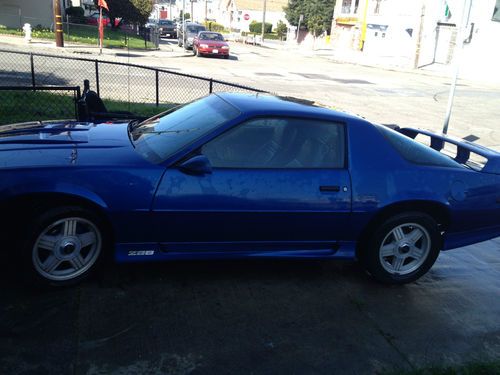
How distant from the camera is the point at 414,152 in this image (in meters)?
4.41

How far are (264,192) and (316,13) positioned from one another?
58.2 meters

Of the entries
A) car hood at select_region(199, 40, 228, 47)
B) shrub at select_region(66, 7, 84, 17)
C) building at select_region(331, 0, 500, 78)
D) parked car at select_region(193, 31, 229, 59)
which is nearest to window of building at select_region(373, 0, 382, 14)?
building at select_region(331, 0, 500, 78)

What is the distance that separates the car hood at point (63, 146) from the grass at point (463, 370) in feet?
7.89

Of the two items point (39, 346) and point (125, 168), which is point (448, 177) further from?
point (39, 346)

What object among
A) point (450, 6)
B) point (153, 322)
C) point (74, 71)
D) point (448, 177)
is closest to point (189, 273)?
point (153, 322)

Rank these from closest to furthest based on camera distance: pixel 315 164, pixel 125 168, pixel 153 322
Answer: pixel 153 322
pixel 125 168
pixel 315 164

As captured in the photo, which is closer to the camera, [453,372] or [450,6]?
[453,372]

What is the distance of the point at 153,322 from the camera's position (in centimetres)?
343

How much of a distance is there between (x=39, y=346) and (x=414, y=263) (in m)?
3.06

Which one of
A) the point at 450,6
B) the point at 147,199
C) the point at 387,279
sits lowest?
the point at 387,279

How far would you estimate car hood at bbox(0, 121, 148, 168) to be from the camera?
3.62 m

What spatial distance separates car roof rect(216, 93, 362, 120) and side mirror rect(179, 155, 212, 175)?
0.62 m

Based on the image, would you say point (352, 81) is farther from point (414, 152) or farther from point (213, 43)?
point (414, 152)

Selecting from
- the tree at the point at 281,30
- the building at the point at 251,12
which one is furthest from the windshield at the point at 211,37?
the building at the point at 251,12
